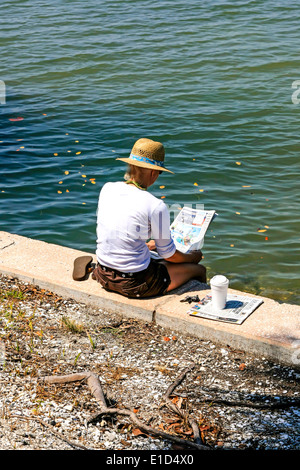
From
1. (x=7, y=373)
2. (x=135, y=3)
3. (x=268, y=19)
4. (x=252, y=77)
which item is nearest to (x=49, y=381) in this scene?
(x=7, y=373)

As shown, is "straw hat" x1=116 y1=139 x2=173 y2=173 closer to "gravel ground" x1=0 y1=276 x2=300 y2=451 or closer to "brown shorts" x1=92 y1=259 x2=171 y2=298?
"brown shorts" x1=92 y1=259 x2=171 y2=298

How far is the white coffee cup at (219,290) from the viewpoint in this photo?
4.84 meters

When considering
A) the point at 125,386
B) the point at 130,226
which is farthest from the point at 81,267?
the point at 125,386

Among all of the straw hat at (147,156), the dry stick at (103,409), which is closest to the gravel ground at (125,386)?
the dry stick at (103,409)

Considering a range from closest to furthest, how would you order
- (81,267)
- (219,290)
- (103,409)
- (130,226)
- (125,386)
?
(103,409)
(125,386)
(219,290)
(130,226)
(81,267)

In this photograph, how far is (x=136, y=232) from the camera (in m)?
4.98

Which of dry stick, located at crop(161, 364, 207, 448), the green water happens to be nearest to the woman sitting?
dry stick, located at crop(161, 364, 207, 448)

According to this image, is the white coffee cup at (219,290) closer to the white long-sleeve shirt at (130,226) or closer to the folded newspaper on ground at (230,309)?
the folded newspaper on ground at (230,309)

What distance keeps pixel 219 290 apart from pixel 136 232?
0.80 meters

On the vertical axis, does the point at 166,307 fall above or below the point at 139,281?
below

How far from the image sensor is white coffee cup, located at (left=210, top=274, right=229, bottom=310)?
15.9 feet

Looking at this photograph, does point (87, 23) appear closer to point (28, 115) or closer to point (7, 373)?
point (28, 115)

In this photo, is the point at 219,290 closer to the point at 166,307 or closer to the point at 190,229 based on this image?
the point at 166,307

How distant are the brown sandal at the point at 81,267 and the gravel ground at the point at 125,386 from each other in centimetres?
27
